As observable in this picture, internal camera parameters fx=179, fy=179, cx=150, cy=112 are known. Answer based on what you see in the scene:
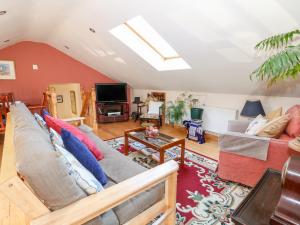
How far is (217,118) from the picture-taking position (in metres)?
3.88

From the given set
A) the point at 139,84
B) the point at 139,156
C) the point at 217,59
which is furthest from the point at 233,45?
the point at 139,84

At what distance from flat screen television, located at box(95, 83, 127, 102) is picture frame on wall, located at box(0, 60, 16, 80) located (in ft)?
6.84

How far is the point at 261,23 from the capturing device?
1913mm

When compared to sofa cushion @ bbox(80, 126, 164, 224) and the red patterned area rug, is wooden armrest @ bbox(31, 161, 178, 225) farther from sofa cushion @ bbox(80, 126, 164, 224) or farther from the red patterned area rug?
the red patterned area rug

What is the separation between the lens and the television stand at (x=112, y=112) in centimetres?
550

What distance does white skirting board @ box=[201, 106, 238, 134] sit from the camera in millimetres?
3633

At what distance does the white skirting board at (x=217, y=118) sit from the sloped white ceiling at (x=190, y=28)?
1.36ft

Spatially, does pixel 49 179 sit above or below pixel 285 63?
below

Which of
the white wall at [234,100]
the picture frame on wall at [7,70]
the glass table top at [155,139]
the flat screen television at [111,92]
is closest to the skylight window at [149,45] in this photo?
the white wall at [234,100]

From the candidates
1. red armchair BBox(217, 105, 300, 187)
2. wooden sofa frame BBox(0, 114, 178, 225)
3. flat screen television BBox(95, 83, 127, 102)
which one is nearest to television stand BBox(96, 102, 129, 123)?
flat screen television BBox(95, 83, 127, 102)

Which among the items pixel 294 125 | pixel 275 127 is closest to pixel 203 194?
pixel 275 127

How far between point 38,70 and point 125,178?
15.8 feet

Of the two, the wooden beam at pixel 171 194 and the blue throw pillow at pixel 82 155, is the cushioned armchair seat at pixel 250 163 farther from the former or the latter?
the blue throw pillow at pixel 82 155

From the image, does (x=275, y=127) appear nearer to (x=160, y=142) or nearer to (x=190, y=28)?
(x=160, y=142)
